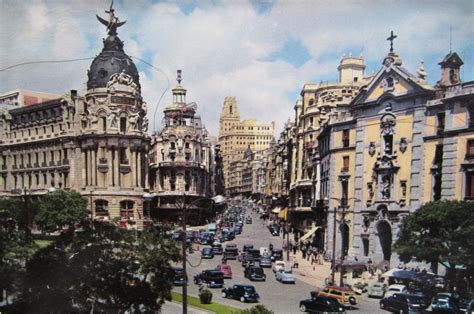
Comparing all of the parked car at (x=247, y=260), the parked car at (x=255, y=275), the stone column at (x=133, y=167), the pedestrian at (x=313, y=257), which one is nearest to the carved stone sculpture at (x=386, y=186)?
the pedestrian at (x=313, y=257)

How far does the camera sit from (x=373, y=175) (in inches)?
1166

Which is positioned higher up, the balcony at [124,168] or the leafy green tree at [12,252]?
the balcony at [124,168]

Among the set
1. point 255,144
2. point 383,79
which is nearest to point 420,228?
point 383,79

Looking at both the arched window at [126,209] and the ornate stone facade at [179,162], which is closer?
the arched window at [126,209]

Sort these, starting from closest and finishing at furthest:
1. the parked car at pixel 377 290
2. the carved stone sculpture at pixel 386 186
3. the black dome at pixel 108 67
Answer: the parked car at pixel 377 290, the black dome at pixel 108 67, the carved stone sculpture at pixel 386 186

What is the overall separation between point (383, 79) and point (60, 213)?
21.7 metres

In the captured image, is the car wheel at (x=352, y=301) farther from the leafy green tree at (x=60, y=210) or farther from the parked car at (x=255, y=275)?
the leafy green tree at (x=60, y=210)

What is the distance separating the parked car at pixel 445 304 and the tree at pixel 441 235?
1.37 metres

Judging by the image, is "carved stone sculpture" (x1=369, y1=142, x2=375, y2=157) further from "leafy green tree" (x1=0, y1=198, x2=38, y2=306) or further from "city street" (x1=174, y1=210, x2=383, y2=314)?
"leafy green tree" (x1=0, y1=198, x2=38, y2=306)

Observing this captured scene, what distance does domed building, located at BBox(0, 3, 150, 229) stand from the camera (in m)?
24.5

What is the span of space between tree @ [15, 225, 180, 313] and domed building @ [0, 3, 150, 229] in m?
9.46

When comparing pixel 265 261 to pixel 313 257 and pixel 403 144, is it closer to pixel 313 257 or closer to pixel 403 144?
pixel 313 257

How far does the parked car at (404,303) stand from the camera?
18984 millimetres

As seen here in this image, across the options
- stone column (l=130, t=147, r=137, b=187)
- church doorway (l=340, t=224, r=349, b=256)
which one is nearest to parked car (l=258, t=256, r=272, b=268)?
church doorway (l=340, t=224, r=349, b=256)
